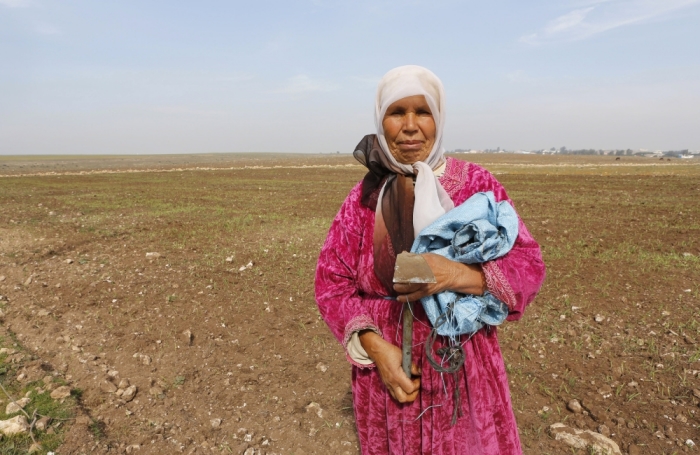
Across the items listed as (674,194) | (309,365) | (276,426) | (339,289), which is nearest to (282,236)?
(309,365)

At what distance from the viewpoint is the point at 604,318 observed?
4.25 meters

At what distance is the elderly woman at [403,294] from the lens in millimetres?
1264

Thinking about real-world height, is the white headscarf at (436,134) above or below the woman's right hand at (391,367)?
above

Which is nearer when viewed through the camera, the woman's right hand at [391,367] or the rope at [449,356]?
the rope at [449,356]

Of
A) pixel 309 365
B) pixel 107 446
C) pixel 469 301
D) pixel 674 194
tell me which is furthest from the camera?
pixel 674 194

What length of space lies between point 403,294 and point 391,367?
265 millimetres

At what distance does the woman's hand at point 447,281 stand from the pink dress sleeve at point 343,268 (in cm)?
26

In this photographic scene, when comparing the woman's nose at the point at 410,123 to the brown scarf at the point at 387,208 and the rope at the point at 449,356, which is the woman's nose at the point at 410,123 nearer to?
the brown scarf at the point at 387,208

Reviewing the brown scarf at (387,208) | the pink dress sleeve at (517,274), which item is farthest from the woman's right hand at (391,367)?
the pink dress sleeve at (517,274)

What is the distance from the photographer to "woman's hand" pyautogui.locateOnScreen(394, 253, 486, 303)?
1115mm

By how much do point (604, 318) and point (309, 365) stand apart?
116 inches

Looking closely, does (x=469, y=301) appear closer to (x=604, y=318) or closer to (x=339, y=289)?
(x=339, y=289)

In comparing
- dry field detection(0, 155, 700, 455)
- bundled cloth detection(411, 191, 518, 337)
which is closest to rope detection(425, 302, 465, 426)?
bundled cloth detection(411, 191, 518, 337)

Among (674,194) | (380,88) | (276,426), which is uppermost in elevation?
(380,88)
